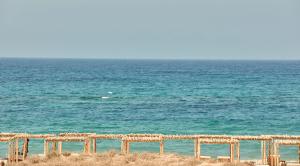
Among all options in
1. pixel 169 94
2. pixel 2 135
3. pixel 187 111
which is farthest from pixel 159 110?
pixel 2 135

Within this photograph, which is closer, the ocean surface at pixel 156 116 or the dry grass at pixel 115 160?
the dry grass at pixel 115 160

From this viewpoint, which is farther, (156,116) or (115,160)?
(156,116)

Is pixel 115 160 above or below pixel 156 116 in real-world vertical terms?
above

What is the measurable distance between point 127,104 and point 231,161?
35.7m

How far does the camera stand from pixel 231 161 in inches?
990

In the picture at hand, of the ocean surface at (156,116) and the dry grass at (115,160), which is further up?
the dry grass at (115,160)

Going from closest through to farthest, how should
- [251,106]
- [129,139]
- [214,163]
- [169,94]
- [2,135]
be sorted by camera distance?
[214,163]
[129,139]
[2,135]
[251,106]
[169,94]

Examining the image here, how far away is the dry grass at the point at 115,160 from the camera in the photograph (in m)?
23.4

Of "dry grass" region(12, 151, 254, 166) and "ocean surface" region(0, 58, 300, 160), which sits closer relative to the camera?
"dry grass" region(12, 151, 254, 166)

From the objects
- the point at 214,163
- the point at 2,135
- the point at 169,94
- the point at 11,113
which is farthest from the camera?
the point at 169,94

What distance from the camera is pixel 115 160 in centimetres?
2422

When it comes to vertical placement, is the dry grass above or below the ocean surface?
above

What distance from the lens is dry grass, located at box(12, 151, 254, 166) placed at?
76.7ft

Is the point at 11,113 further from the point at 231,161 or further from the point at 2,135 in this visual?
the point at 231,161
